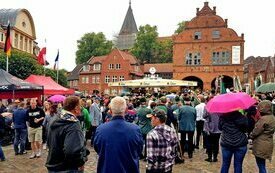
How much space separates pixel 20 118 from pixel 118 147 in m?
8.15

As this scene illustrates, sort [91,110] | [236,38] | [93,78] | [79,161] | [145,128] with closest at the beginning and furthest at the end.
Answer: [79,161]
[145,128]
[91,110]
[236,38]
[93,78]

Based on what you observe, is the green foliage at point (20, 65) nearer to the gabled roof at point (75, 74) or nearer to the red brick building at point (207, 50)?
the red brick building at point (207, 50)

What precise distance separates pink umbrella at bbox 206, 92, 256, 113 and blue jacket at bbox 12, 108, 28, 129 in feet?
22.3

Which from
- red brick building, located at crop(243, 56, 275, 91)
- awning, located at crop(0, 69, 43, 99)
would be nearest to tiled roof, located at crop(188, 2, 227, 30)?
red brick building, located at crop(243, 56, 275, 91)

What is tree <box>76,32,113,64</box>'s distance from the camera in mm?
74188

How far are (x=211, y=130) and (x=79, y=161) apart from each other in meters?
6.41

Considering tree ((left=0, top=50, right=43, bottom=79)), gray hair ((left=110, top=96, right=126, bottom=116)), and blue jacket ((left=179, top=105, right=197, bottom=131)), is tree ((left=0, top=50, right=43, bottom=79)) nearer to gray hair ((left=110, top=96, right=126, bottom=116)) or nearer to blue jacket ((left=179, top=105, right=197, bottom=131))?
blue jacket ((left=179, top=105, right=197, bottom=131))

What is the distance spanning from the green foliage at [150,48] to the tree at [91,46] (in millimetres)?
6608

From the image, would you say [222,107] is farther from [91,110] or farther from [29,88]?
[29,88]

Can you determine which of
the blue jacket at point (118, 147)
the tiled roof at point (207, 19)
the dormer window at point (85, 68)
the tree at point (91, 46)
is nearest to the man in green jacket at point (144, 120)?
the blue jacket at point (118, 147)

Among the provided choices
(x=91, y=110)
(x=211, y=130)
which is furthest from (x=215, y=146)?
(x=91, y=110)

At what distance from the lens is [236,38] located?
164 ft

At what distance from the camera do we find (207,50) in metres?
51.1

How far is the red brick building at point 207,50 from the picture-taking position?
49906 millimetres
